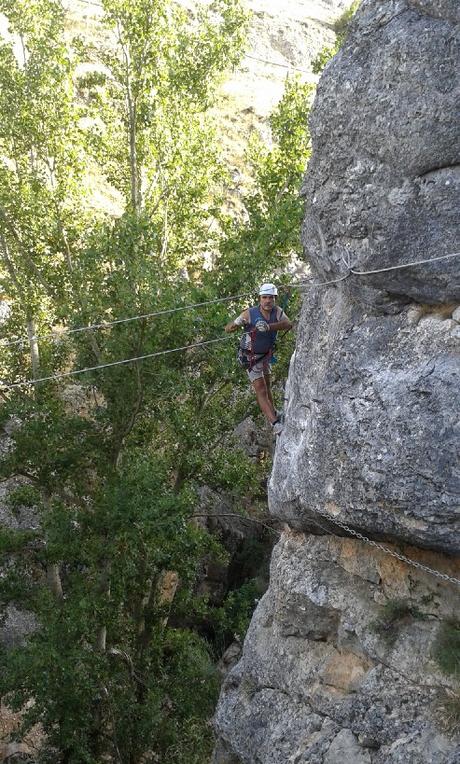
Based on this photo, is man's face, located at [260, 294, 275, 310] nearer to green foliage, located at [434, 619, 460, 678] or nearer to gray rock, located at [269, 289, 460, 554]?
gray rock, located at [269, 289, 460, 554]

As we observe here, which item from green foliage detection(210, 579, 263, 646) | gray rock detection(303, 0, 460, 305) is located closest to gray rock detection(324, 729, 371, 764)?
gray rock detection(303, 0, 460, 305)

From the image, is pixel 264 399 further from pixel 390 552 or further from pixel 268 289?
pixel 390 552

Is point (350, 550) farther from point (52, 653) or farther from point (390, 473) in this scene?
point (52, 653)

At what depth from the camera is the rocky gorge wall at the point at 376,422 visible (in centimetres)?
762

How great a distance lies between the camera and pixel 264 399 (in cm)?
1076

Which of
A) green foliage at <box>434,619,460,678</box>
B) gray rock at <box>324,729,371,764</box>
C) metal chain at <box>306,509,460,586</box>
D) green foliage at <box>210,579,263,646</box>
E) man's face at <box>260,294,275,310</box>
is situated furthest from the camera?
green foliage at <box>210,579,263,646</box>

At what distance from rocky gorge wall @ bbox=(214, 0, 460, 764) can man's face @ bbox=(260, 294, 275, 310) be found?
1.89 feet

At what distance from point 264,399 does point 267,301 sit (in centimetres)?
130

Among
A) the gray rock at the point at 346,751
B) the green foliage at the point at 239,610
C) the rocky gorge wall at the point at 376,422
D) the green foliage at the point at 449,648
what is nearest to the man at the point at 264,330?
the rocky gorge wall at the point at 376,422

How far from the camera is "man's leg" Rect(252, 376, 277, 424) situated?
10680 mm

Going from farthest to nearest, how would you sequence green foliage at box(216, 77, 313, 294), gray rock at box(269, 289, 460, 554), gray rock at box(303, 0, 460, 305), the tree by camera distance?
green foliage at box(216, 77, 313, 294) < the tree < gray rock at box(303, 0, 460, 305) < gray rock at box(269, 289, 460, 554)

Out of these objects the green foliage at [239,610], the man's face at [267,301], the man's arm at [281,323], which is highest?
the man's face at [267,301]

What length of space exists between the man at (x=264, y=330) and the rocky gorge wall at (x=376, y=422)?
56 cm

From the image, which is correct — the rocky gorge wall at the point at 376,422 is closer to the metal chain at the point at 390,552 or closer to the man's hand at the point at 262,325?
the metal chain at the point at 390,552
